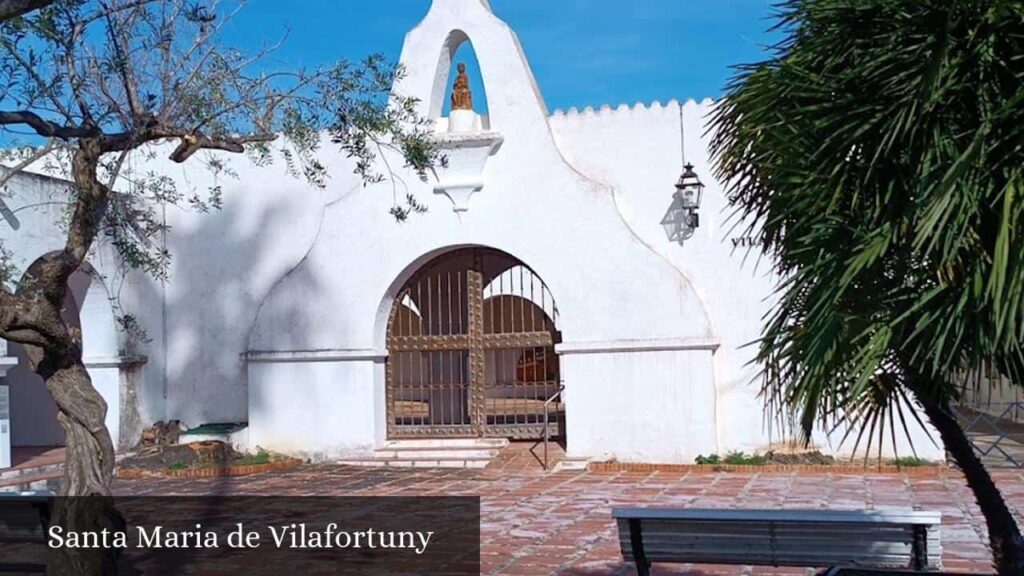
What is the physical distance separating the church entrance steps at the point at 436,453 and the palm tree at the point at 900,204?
10029mm

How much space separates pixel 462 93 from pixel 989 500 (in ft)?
36.7

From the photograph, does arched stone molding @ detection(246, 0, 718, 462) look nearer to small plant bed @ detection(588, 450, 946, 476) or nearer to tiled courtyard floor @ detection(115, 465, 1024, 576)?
small plant bed @ detection(588, 450, 946, 476)

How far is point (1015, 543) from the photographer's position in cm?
418

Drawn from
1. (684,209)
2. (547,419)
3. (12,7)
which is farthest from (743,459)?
(12,7)

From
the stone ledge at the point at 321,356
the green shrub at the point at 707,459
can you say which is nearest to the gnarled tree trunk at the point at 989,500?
the green shrub at the point at 707,459

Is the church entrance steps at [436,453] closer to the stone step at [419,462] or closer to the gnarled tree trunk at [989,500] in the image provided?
the stone step at [419,462]

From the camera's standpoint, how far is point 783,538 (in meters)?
5.82

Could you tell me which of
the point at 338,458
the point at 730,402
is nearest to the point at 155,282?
the point at 338,458

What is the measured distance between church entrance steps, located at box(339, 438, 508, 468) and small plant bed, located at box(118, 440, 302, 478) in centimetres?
107

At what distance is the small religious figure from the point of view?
14547mm

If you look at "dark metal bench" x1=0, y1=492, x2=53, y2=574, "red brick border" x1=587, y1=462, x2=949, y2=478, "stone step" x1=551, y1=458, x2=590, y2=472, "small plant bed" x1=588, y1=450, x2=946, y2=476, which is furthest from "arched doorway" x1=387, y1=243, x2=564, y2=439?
"dark metal bench" x1=0, y1=492, x2=53, y2=574

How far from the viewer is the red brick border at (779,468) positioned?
40.1ft

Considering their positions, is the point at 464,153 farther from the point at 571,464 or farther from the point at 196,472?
the point at 196,472

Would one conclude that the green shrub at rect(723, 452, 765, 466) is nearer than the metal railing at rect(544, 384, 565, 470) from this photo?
Yes
